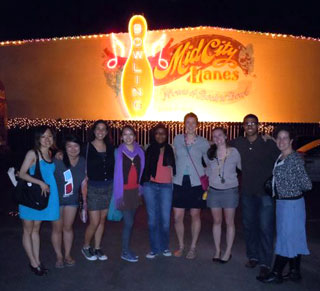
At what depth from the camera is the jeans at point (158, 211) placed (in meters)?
5.10

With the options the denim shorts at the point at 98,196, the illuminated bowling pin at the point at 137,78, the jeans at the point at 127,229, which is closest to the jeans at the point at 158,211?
the jeans at the point at 127,229

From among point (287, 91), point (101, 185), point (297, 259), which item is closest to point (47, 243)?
point (101, 185)

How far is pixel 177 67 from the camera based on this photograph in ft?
51.8

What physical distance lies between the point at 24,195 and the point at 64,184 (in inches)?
19.4

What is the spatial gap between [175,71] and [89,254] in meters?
11.8

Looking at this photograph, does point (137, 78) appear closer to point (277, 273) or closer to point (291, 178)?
point (291, 178)

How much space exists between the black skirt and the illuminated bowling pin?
11.0 metres

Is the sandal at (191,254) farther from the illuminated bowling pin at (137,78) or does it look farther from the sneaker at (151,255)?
the illuminated bowling pin at (137,78)

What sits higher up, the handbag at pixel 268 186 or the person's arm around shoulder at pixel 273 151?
the person's arm around shoulder at pixel 273 151

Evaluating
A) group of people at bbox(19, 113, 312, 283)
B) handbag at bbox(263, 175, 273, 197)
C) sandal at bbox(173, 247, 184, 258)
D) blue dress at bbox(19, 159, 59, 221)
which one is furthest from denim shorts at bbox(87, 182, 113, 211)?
handbag at bbox(263, 175, 273, 197)

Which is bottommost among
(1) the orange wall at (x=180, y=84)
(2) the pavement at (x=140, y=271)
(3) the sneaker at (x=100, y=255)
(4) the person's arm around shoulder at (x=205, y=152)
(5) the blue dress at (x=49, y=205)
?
(2) the pavement at (x=140, y=271)

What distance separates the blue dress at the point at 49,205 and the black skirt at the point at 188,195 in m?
1.58

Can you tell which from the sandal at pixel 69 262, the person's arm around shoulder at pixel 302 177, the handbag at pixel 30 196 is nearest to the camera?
the person's arm around shoulder at pixel 302 177

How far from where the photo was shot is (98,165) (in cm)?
477
